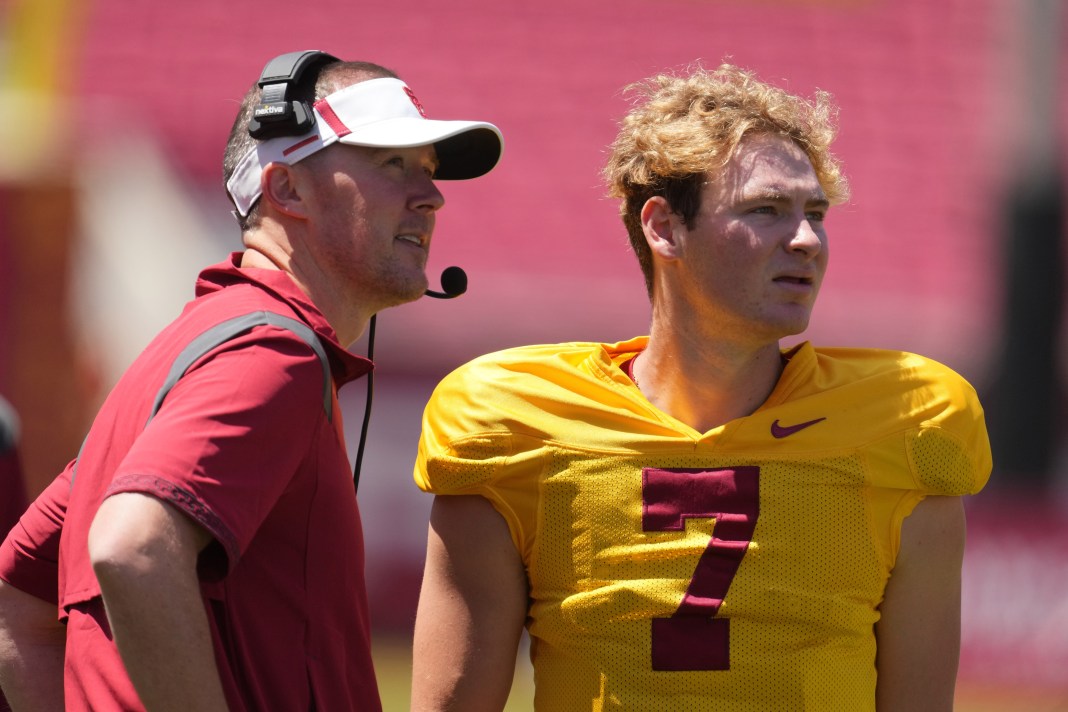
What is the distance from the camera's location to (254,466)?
171cm

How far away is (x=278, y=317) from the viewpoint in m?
1.83

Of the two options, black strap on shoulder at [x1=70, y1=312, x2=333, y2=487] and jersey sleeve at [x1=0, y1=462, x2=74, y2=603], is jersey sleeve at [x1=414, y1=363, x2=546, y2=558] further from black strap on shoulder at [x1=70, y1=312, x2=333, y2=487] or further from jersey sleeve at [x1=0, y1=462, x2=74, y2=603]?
jersey sleeve at [x1=0, y1=462, x2=74, y2=603]

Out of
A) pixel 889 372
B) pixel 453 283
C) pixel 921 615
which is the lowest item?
A: pixel 921 615

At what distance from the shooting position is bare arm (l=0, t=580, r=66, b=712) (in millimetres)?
2096

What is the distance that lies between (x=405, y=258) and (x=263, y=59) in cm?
911

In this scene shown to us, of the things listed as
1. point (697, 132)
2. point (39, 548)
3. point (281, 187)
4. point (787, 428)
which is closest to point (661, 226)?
point (697, 132)

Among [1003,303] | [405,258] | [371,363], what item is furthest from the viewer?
[1003,303]

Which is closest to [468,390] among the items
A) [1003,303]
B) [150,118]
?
[1003,303]

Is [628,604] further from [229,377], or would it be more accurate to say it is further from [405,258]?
[229,377]

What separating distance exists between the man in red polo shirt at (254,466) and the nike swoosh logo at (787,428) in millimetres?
616

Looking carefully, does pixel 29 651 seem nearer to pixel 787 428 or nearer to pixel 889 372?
pixel 787 428

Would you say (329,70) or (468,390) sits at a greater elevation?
(329,70)

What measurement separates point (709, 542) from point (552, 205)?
27.2 ft

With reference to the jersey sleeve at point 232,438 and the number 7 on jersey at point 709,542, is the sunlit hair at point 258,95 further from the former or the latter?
the number 7 on jersey at point 709,542
